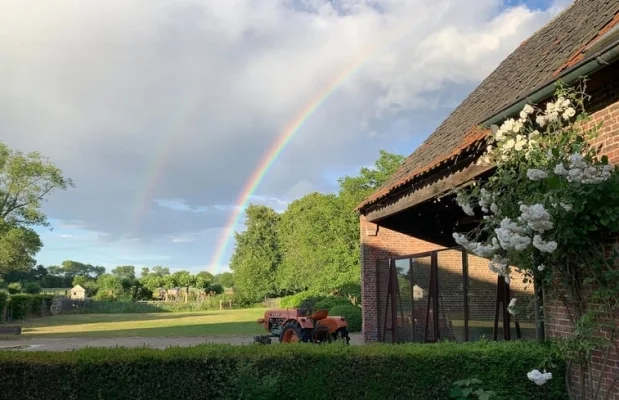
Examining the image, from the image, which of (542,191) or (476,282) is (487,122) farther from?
(476,282)

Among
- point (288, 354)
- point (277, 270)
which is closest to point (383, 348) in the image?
point (288, 354)

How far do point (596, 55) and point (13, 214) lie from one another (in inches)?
1701

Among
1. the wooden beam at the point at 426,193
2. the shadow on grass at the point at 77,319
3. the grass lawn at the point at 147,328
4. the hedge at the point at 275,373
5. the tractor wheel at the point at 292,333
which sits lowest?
the shadow on grass at the point at 77,319

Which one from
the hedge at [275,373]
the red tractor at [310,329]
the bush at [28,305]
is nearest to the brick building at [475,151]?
the red tractor at [310,329]

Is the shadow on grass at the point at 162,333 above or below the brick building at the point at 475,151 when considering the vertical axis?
below

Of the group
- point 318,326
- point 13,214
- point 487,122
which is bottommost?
point 318,326

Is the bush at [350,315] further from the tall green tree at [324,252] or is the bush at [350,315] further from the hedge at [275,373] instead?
the hedge at [275,373]

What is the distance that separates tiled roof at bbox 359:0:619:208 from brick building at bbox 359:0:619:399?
18mm

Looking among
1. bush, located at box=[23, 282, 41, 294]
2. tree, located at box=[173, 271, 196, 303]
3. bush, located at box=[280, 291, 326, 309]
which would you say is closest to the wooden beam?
bush, located at box=[280, 291, 326, 309]

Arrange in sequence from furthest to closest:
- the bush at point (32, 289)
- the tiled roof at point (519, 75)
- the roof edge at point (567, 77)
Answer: the bush at point (32, 289), the tiled roof at point (519, 75), the roof edge at point (567, 77)

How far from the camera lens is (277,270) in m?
60.6

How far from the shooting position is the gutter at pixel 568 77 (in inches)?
167

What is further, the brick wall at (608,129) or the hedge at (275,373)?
the hedge at (275,373)

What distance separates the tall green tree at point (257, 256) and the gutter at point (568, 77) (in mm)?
53273
